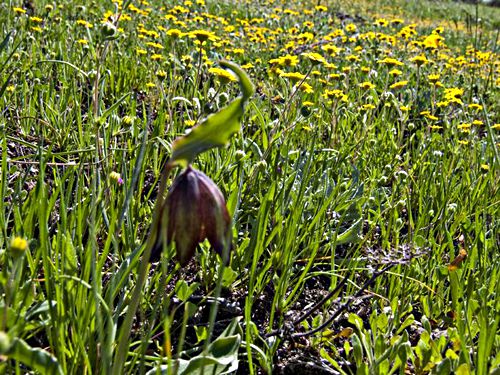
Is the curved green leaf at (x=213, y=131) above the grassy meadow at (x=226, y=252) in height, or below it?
above

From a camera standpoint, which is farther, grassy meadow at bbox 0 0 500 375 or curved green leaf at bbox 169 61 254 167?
grassy meadow at bbox 0 0 500 375

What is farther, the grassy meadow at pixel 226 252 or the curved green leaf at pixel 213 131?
the grassy meadow at pixel 226 252

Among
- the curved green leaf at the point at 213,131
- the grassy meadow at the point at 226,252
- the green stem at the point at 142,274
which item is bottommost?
the grassy meadow at the point at 226,252

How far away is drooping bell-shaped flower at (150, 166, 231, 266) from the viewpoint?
33.7 inches

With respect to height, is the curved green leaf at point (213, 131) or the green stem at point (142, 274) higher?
the curved green leaf at point (213, 131)

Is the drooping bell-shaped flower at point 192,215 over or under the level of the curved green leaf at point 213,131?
under

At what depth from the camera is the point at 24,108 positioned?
7.95 ft

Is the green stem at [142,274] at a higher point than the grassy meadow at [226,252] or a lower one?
higher

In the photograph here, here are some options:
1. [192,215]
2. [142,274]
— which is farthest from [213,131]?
[142,274]

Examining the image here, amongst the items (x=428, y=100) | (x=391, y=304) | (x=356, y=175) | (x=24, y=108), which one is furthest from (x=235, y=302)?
(x=428, y=100)

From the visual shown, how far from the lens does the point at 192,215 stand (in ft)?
2.84

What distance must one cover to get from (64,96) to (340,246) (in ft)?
4.35

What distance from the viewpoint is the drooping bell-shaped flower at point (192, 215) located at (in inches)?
33.7

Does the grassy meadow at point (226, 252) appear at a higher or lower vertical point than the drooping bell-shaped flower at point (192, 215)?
lower
